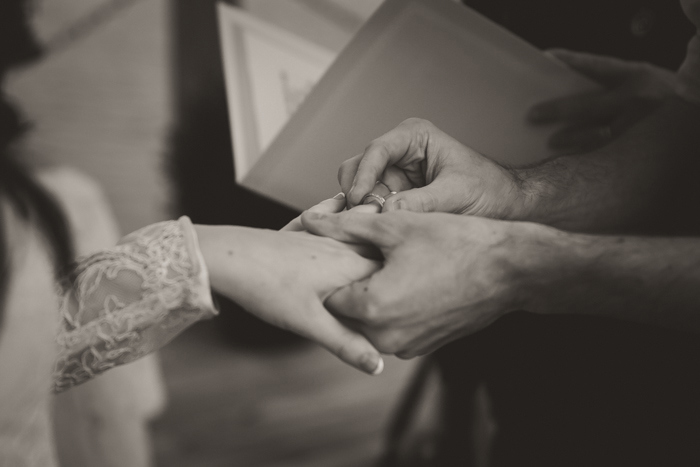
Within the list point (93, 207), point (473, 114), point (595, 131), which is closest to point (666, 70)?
point (595, 131)

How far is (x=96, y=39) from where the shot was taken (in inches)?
50.6

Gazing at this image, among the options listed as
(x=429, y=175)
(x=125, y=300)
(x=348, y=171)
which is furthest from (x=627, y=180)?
(x=125, y=300)

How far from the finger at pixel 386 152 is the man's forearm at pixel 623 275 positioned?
7.9 inches

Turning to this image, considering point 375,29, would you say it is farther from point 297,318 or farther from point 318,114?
point 297,318

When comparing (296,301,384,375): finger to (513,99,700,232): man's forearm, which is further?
(513,99,700,232): man's forearm

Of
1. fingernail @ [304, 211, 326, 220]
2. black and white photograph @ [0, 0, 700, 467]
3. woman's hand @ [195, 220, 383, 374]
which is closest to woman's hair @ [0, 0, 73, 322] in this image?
black and white photograph @ [0, 0, 700, 467]

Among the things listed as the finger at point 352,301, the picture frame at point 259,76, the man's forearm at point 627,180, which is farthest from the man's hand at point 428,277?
the picture frame at point 259,76

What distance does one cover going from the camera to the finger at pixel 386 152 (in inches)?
21.2

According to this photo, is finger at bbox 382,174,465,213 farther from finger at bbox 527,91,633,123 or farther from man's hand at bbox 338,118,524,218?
finger at bbox 527,91,633,123

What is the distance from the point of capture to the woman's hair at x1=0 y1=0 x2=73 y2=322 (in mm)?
574

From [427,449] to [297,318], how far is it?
1.04 m

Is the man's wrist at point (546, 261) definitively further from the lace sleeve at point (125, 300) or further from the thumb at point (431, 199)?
the lace sleeve at point (125, 300)

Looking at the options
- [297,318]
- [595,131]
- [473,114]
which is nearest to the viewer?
[297,318]

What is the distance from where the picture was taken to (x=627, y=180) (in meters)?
0.71
